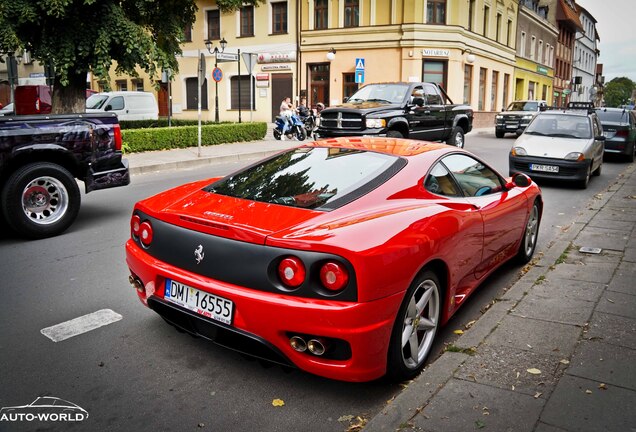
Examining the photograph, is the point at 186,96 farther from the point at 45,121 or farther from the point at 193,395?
the point at 193,395

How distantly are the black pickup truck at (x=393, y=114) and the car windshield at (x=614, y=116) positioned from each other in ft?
15.6

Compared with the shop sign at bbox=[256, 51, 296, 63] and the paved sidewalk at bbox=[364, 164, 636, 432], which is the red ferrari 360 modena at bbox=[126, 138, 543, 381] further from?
the shop sign at bbox=[256, 51, 296, 63]

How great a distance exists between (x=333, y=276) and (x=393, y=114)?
12125 mm

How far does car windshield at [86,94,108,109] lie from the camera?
22.0 m

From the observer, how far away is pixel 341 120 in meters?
14.7

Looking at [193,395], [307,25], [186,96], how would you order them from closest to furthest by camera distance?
[193,395] < [307,25] < [186,96]

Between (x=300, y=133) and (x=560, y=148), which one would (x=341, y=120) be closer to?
Answer: (x=560, y=148)

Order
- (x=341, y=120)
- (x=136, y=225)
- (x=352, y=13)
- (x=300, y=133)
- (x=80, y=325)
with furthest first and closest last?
(x=352, y=13) < (x=300, y=133) < (x=341, y=120) < (x=80, y=325) < (x=136, y=225)

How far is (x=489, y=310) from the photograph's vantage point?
436 cm

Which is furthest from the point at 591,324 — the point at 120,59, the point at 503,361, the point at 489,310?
the point at 120,59

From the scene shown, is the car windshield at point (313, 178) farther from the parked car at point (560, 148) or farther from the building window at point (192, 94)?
the building window at point (192, 94)

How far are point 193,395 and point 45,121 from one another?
4786mm

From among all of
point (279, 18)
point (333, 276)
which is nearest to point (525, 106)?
point (279, 18)

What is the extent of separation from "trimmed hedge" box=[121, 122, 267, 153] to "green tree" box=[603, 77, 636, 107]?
123 m
